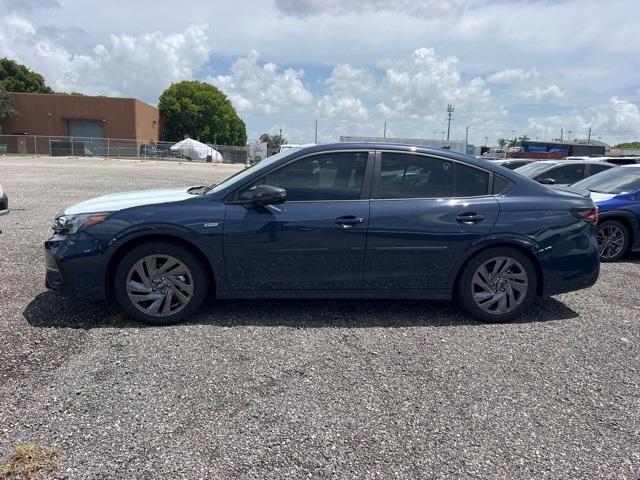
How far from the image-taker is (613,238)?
7.53 meters

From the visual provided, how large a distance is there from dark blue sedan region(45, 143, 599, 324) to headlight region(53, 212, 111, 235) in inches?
0.4

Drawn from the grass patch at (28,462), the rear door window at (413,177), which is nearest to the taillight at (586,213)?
the rear door window at (413,177)

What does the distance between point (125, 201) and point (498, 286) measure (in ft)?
11.4

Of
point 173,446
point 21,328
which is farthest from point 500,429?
point 21,328

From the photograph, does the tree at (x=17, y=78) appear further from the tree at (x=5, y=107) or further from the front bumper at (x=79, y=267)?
the front bumper at (x=79, y=267)

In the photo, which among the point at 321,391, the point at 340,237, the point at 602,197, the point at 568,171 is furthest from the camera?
the point at 568,171

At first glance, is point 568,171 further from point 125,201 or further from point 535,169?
point 125,201

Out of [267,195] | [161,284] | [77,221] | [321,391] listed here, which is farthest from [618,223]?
[77,221]

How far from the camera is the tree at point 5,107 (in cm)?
5831

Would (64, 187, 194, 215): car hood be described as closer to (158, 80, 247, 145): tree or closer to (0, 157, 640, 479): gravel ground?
(0, 157, 640, 479): gravel ground

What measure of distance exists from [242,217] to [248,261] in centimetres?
38

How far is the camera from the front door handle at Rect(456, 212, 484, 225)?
454 cm

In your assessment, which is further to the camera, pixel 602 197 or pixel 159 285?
pixel 602 197

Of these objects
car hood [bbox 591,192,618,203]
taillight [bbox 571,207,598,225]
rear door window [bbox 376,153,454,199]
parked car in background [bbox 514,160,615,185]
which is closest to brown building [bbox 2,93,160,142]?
parked car in background [bbox 514,160,615,185]
